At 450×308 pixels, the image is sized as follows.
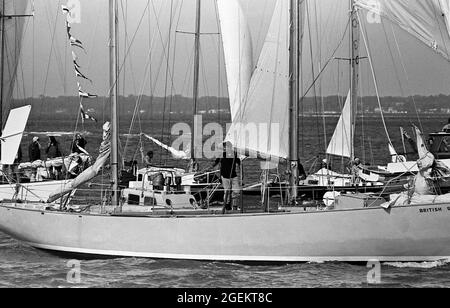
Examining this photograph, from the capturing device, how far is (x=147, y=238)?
27.2 metres

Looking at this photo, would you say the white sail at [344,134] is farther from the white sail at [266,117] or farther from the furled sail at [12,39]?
the white sail at [266,117]

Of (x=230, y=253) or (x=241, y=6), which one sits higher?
(x=241, y=6)

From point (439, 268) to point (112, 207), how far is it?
31.3 feet

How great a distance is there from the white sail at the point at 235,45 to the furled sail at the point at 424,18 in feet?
39.1

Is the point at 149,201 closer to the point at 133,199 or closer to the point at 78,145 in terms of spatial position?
the point at 133,199

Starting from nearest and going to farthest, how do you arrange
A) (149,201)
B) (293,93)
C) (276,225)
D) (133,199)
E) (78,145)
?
(276,225)
(293,93)
(149,201)
(133,199)
(78,145)

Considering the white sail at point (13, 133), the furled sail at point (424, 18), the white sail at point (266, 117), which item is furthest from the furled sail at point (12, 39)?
the furled sail at point (424, 18)

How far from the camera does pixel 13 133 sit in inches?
1517

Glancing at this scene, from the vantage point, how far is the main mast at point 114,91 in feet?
94.2

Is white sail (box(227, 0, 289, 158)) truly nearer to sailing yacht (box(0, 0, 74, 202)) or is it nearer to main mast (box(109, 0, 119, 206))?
main mast (box(109, 0, 119, 206))

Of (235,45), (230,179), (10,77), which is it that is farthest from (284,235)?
(10,77)

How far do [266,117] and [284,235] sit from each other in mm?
4144
